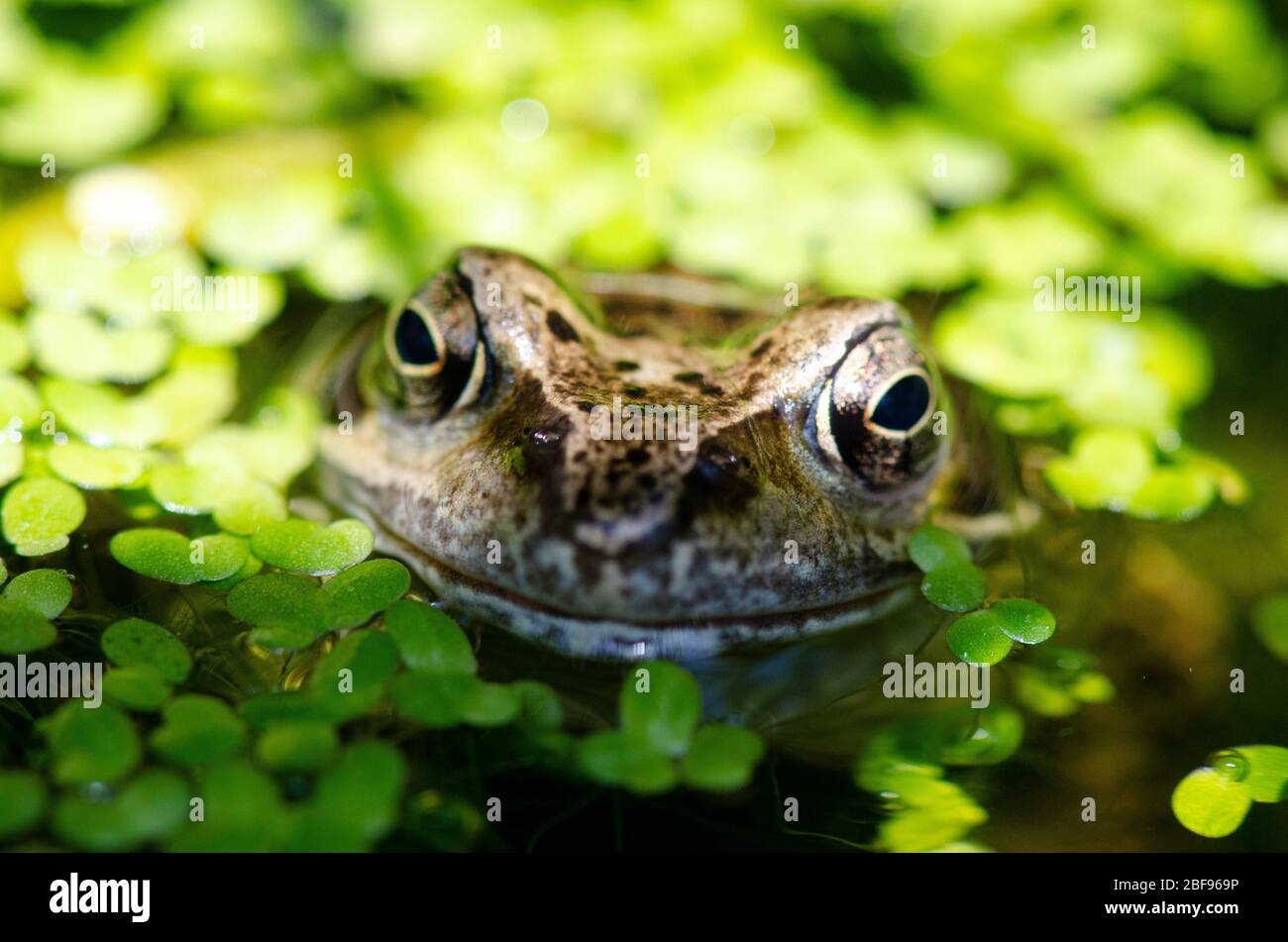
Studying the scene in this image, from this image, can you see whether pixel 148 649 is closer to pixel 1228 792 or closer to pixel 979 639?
pixel 979 639

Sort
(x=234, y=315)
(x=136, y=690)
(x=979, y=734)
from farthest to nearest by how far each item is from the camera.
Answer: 1. (x=234, y=315)
2. (x=979, y=734)
3. (x=136, y=690)

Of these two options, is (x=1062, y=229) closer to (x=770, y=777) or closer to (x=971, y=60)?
(x=971, y=60)

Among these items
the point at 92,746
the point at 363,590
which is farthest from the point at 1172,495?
the point at 92,746

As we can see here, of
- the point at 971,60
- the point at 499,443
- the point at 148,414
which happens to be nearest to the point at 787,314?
the point at 499,443

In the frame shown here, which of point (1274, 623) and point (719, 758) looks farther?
point (1274, 623)

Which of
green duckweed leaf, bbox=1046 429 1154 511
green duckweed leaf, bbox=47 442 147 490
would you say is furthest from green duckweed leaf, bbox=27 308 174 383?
green duckweed leaf, bbox=1046 429 1154 511

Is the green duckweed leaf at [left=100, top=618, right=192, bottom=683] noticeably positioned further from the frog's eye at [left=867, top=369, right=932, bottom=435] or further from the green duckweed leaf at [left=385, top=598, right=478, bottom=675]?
the frog's eye at [left=867, top=369, right=932, bottom=435]

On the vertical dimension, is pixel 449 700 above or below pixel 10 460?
below

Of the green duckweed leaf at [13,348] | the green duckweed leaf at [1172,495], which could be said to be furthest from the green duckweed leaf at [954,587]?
the green duckweed leaf at [13,348]
